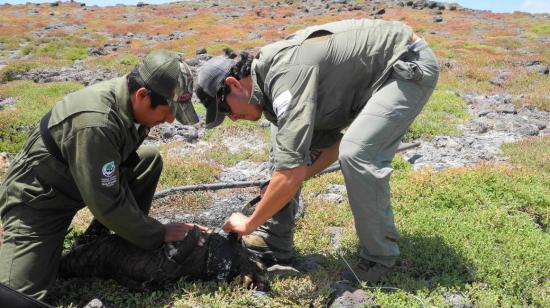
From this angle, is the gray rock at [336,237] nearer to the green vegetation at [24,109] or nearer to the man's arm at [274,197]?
the man's arm at [274,197]

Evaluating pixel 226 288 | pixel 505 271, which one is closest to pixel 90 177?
pixel 226 288

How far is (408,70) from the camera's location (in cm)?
422


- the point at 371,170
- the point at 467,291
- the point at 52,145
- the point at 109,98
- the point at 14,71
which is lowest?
the point at 14,71

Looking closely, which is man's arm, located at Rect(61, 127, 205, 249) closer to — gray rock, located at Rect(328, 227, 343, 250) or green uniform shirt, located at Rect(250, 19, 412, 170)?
green uniform shirt, located at Rect(250, 19, 412, 170)

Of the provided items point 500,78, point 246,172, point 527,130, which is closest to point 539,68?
point 500,78

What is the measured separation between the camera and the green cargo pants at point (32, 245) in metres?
4.06

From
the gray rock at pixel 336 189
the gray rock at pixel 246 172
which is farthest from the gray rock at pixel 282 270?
the gray rock at pixel 246 172

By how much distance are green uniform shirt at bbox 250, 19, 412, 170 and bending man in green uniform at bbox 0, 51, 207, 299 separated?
2.46ft

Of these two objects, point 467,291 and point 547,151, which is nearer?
point 467,291

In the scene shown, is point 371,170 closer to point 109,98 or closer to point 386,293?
point 386,293

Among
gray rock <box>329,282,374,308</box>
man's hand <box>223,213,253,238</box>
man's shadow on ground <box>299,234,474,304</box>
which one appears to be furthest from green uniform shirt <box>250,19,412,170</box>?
man's shadow on ground <box>299,234,474,304</box>

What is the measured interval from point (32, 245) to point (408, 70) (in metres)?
3.59

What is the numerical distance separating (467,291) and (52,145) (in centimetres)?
402

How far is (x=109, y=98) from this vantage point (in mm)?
3971
